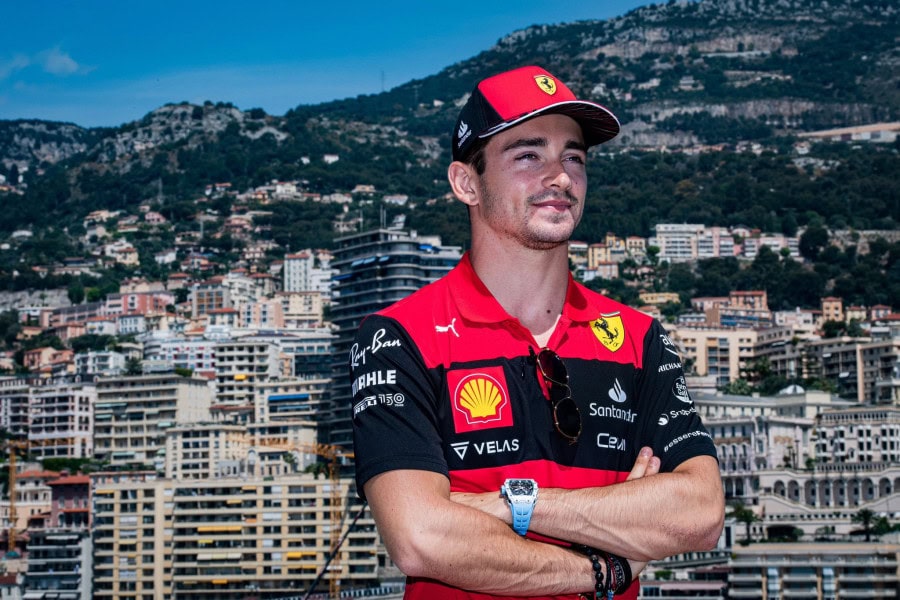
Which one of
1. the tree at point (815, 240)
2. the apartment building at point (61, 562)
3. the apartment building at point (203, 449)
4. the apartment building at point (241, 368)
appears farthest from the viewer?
the tree at point (815, 240)

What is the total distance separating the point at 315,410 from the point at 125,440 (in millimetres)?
10042

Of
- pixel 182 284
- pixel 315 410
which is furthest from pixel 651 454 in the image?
pixel 182 284

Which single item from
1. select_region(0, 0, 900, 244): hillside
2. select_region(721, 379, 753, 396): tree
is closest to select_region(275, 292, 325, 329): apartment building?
select_region(721, 379, 753, 396): tree

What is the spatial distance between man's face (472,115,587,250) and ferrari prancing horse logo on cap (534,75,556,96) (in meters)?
0.07

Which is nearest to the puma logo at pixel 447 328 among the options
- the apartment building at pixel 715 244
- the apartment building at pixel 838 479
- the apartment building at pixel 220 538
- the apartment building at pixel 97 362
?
the apartment building at pixel 838 479

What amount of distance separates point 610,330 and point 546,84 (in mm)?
566

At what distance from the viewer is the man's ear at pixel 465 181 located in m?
3.62

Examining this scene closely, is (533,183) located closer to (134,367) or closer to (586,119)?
(586,119)

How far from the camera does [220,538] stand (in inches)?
2477

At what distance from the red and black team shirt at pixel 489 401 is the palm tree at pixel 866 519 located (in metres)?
54.7

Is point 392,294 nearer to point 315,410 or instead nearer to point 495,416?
point 315,410

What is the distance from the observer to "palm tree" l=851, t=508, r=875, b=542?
56656 mm

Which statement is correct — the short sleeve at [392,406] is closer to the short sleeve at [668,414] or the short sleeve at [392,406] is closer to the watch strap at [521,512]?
the watch strap at [521,512]

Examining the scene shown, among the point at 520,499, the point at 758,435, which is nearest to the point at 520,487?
the point at 520,499
